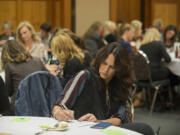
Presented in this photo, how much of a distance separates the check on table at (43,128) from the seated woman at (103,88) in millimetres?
288

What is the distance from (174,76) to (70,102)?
445cm

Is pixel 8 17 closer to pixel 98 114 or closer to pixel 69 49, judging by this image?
pixel 69 49

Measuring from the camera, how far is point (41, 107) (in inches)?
130

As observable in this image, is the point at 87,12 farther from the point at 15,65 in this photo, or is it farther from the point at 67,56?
the point at 15,65

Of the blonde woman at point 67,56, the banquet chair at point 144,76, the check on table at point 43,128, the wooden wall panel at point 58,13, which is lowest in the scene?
the banquet chair at point 144,76

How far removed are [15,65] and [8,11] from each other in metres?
6.78

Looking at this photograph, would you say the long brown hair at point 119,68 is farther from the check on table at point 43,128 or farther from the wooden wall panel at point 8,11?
the wooden wall panel at point 8,11

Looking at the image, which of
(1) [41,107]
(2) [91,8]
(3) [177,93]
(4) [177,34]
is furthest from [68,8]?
(1) [41,107]

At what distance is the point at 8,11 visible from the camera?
1061cm

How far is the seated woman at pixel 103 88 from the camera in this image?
2.70 metres

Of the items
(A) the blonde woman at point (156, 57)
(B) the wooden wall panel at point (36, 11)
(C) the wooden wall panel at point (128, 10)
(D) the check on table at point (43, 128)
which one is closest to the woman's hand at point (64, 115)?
(D) the check on table at point (43, 128)

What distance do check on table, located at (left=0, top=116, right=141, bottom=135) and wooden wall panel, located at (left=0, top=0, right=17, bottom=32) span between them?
8479mm

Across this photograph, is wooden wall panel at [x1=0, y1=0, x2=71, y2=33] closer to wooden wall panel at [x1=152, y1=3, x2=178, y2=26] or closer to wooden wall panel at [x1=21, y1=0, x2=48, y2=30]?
wooden wall panel at [x1=21, y1=0, x2=48, y2=30]

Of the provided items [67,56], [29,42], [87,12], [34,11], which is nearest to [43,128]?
[67,56]
